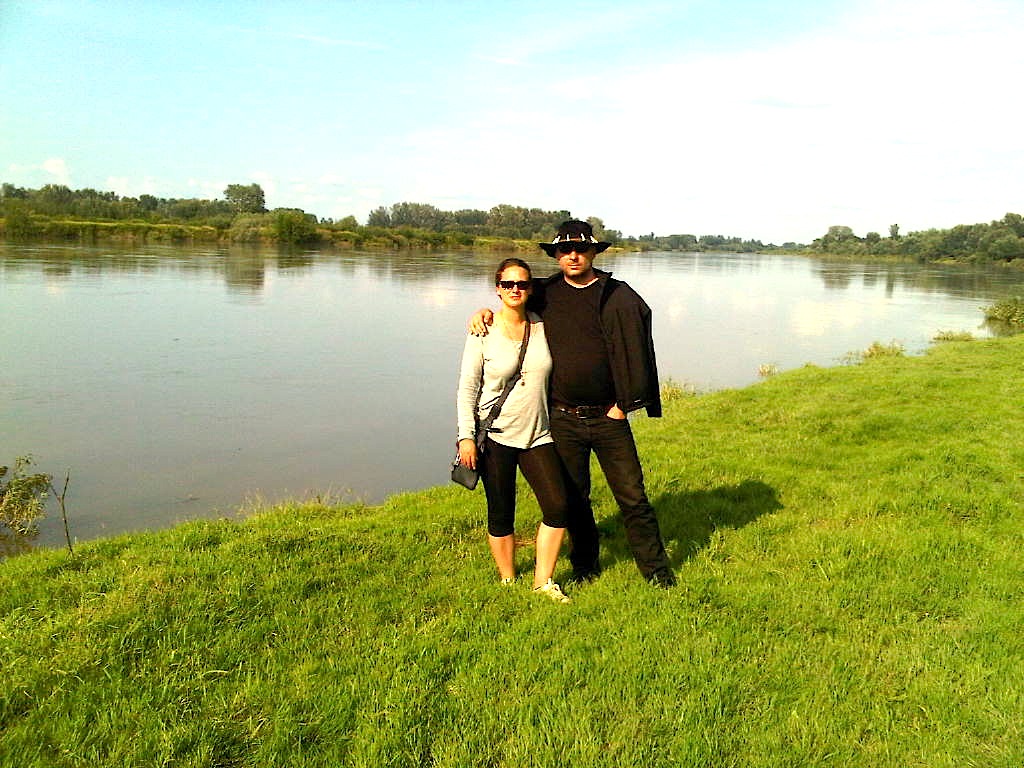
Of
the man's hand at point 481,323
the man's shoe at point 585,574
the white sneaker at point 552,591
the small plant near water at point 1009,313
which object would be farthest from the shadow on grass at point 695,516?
the small plant near water at point 1009,313

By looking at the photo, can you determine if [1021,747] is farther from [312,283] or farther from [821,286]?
[821,286]

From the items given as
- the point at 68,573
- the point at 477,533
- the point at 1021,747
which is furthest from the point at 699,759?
the point at 68,573

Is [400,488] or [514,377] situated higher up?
[514,377]

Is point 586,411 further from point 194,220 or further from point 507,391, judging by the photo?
point 194,220

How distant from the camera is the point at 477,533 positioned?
5145 mm

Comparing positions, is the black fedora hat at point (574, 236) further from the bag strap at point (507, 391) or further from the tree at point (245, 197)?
the tree at point (245, 197)

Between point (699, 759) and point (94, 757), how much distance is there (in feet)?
7.50

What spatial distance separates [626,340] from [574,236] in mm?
642

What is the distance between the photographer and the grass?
2713mm

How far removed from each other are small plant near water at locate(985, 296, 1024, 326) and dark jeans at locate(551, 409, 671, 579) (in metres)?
28.6

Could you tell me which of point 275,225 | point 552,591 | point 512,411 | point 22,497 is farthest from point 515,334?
point 275,225

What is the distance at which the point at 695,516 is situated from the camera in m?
5.40

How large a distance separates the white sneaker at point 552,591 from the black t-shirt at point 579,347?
3.51ft

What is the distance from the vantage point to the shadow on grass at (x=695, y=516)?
479cm
